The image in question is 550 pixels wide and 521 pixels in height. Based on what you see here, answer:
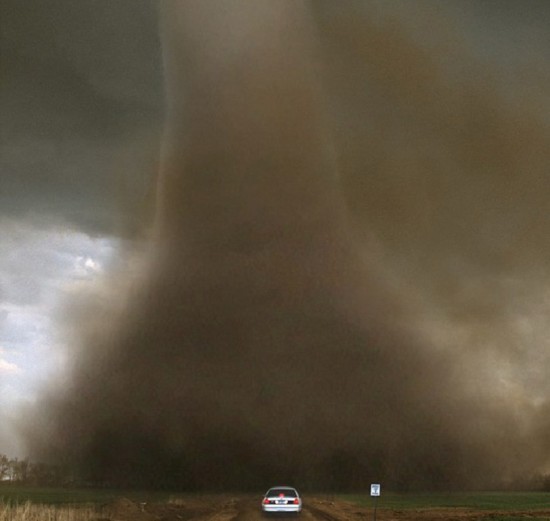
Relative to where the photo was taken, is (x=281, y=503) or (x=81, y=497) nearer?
(x=281, y=503)

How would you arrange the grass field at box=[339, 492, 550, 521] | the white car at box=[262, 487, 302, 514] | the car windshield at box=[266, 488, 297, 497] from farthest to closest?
the grass field at box=[339, 492, 550, 521] → the car windshield at box=[266, 488, 297, 497] → the white car at box=[262, 487, 302, 514]

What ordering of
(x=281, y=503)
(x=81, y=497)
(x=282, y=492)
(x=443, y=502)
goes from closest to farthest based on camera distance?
1. (x=281, y=503)
2. (x=282, y=492)
3. (x=81, y=497)
4. (x=443, y=502)

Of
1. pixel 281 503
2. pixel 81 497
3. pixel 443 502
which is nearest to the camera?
pixel 281 503

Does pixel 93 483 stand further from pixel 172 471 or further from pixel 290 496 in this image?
pixel 290 496

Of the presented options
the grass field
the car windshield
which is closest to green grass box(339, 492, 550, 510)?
the grass field

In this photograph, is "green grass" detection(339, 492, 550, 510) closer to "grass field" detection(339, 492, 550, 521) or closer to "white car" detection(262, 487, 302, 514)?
"grass field" detection(339, 492, 550, 521)

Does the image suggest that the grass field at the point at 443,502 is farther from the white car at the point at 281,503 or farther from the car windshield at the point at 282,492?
the white car at the point at 281,503


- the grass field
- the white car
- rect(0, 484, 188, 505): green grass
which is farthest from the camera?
the grass field

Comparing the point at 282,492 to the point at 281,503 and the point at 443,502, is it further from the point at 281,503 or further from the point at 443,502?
the point at 443,502

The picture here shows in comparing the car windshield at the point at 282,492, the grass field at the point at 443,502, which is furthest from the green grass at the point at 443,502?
the car windshield at the point at 282,492

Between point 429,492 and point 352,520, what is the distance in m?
54.0

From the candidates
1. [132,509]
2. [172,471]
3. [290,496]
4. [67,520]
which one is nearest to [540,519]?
[290,496]

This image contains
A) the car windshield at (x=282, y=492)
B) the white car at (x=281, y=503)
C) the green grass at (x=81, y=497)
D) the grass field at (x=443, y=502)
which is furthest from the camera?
the grass field at (x=443, y=502)

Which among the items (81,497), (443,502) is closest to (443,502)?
(443,502)
